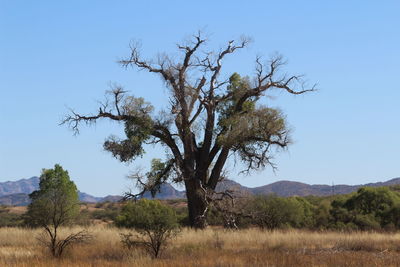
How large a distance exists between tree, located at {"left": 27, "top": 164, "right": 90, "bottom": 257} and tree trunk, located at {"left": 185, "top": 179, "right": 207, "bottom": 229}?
5.75 m

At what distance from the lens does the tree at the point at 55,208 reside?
19756mm

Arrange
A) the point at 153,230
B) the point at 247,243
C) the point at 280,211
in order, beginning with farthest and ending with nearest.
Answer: the point at 280,211 → the point at 247,243 → the point at 153,230

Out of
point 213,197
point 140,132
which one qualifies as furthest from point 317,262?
point 140,132

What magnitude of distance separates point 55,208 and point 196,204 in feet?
28.3

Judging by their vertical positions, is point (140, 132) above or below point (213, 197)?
above

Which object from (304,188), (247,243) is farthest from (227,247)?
(304,188)

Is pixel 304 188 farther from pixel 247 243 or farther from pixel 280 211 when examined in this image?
pixel 247 243

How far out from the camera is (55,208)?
2081 centimetres

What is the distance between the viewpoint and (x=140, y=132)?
27438mm

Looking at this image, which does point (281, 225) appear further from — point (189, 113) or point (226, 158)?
point (189, 113)

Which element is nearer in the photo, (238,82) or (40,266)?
(40,266)

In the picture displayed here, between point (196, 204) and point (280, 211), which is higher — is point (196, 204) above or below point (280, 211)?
above

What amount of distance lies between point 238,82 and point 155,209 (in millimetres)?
9523

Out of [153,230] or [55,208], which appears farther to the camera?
[55,208]
